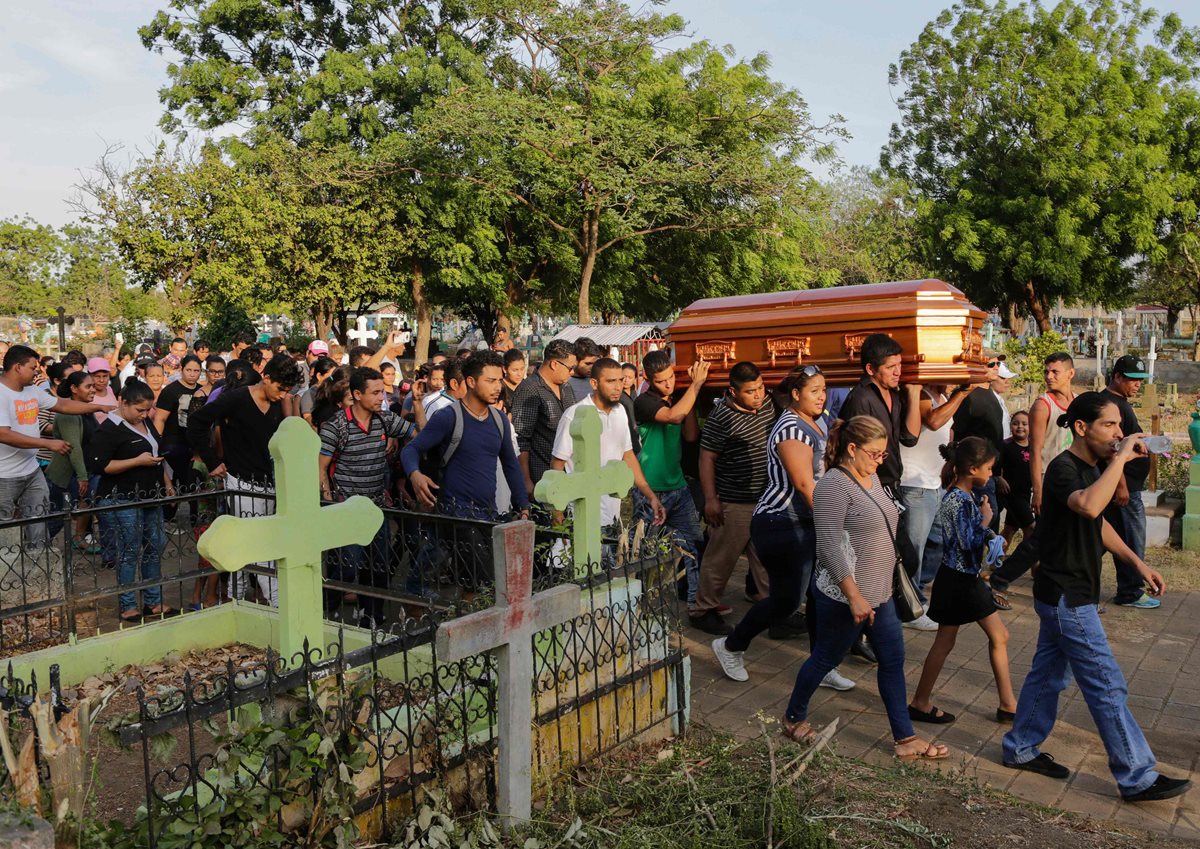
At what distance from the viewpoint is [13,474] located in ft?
23.3

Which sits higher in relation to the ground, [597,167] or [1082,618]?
[597,167]

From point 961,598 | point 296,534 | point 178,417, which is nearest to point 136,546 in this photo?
point 178,417

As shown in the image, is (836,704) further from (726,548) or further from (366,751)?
(366,751)

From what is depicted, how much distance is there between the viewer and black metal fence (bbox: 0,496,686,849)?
285cm

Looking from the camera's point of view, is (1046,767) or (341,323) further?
(341,323)

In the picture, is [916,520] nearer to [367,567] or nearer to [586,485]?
[586,485]

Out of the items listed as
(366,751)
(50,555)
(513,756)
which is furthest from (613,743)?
(50,555)

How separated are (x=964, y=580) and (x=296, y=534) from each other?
3026mm

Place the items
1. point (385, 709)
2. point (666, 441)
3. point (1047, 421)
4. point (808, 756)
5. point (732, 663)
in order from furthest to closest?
point (1047, 421), point (666, 441), point (732, 663), point (808, 756), point (385, 709)

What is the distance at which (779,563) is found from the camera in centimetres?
550

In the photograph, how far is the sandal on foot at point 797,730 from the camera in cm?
467

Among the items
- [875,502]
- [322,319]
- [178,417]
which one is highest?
[322,319]


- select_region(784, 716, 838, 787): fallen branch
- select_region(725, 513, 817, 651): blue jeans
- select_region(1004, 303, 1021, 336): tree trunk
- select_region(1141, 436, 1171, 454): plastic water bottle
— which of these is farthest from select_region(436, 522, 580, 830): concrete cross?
select_region(1004, 303, 1021, 336): tree trunk

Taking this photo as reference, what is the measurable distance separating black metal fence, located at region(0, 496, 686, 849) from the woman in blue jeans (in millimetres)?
682
